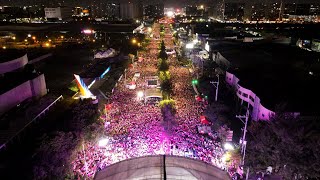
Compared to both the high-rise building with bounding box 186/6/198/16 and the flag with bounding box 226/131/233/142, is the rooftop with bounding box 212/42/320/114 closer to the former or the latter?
the flag with bounding box 226/131/233/142

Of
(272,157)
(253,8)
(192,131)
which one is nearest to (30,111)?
(192,131)

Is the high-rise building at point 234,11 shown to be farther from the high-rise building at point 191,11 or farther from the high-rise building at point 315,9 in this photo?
the high-rise building at point 191,11

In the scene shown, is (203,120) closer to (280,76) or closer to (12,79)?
(280,76)

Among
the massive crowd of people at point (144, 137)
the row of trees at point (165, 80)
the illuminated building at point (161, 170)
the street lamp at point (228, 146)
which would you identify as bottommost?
the massive crowd of people at point (144, 137)

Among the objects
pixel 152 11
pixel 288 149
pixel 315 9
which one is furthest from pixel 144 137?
pixel 152 11

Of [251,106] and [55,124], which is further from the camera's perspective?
[251,106]

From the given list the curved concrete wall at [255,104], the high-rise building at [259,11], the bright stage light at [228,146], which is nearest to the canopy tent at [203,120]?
the bright stage light at [228,146]

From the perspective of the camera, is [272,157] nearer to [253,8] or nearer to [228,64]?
[228,64]

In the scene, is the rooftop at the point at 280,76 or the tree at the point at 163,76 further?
the tree at the point at 163,76
